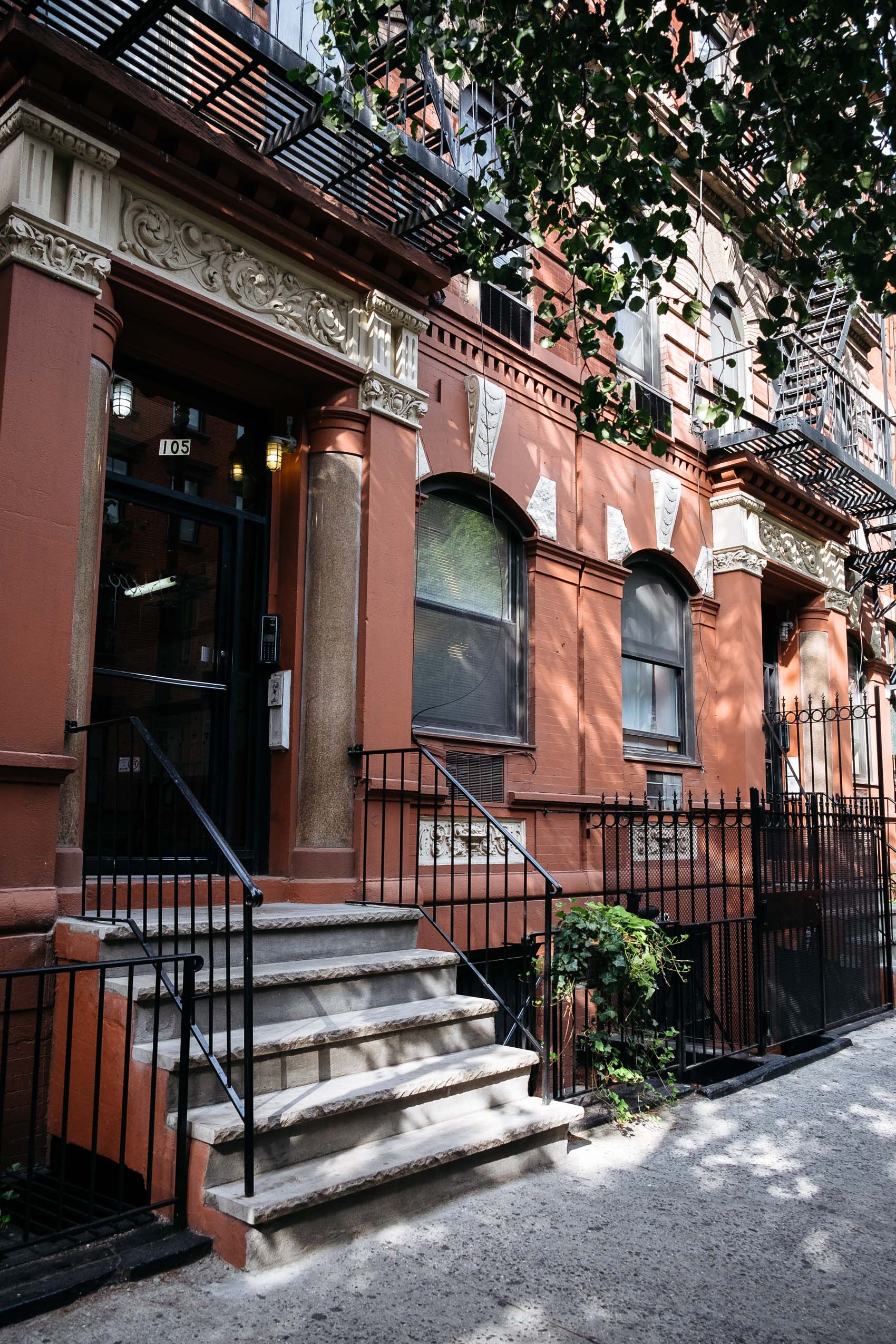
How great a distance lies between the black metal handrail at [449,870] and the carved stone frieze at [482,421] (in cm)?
262

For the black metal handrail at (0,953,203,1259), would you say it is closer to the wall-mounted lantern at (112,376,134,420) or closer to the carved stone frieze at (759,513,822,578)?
the wall-mounted lantern at (112,376,134,420)

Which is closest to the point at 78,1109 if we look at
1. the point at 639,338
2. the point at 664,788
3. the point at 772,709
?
the point at 664,788

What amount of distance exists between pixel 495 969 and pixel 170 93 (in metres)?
6.45

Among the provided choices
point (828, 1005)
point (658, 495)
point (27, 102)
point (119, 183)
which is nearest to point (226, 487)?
point (119, 183)

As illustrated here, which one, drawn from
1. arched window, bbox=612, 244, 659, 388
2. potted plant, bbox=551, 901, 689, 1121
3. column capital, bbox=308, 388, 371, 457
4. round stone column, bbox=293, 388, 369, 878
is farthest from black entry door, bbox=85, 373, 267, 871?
arched window, bbox=612, 244, 659, 388

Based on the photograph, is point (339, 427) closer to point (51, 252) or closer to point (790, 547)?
point (51, 252)

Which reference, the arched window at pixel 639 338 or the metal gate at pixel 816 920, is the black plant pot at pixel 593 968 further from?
the arched window at pixel 639 338

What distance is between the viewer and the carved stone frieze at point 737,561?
11.7 metres

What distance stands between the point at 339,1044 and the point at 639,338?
348 inches

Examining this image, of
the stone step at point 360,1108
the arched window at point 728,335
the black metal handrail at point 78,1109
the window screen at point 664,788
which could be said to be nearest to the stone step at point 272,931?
the black metal handrail at point 78,1109

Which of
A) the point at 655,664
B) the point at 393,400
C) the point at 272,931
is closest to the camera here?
the point at 272,931

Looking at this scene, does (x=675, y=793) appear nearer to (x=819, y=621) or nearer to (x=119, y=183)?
(x=819, y=621)

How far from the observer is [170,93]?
239 inches

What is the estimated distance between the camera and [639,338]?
37.4 ft
